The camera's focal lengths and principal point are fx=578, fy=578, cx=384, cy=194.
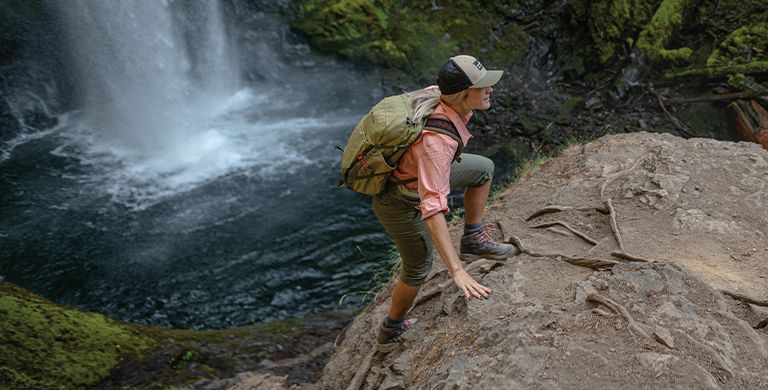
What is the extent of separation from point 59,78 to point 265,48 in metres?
4.73

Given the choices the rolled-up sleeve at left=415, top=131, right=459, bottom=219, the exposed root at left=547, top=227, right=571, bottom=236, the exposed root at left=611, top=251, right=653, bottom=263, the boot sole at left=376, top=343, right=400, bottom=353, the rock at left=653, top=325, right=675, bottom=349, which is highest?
the rolled-up sleeve at left=415, top=131, right=459, bottom=219

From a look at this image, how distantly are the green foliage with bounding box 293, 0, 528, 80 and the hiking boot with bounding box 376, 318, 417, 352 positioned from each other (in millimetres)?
10183

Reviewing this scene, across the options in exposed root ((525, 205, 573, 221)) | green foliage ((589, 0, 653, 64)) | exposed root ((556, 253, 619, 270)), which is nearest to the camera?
exposed root ((556, 253, 619, 270))

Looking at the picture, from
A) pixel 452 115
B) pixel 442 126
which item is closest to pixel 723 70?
pixel 452 115

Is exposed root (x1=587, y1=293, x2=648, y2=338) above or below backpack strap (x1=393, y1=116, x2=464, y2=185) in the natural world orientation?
below

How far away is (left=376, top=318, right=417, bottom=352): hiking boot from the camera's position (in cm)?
435

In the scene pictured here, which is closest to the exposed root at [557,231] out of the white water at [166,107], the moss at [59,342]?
the moss at [59,342]

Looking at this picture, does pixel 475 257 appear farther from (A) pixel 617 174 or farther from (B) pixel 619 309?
(A) pixel 617 174

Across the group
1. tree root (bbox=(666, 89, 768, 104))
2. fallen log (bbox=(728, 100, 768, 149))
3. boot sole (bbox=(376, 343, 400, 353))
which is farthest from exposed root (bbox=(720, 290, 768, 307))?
tree root (bbox=(666, 89, 768, 104))

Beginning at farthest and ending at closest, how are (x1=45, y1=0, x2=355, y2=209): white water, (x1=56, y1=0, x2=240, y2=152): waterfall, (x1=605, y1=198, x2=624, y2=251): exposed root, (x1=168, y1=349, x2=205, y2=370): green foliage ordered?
(x1=56, y1=0, x2=240, y2=152): waterfall, (x1=45, y1=0, x2=355, y2=209): white water, (x1=168, y1=349, x2=205, y2=370): green foliage, (x1=605, y1=198, x2=624, y2=251): exposed root

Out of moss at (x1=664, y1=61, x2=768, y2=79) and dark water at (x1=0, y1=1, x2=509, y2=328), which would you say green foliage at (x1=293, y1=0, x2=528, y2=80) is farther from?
moss at (x1=664, y1=61, x2=768, y2=79)

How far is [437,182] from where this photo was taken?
3152 millimetres

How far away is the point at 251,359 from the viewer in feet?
20.2

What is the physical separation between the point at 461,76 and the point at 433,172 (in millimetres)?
547
